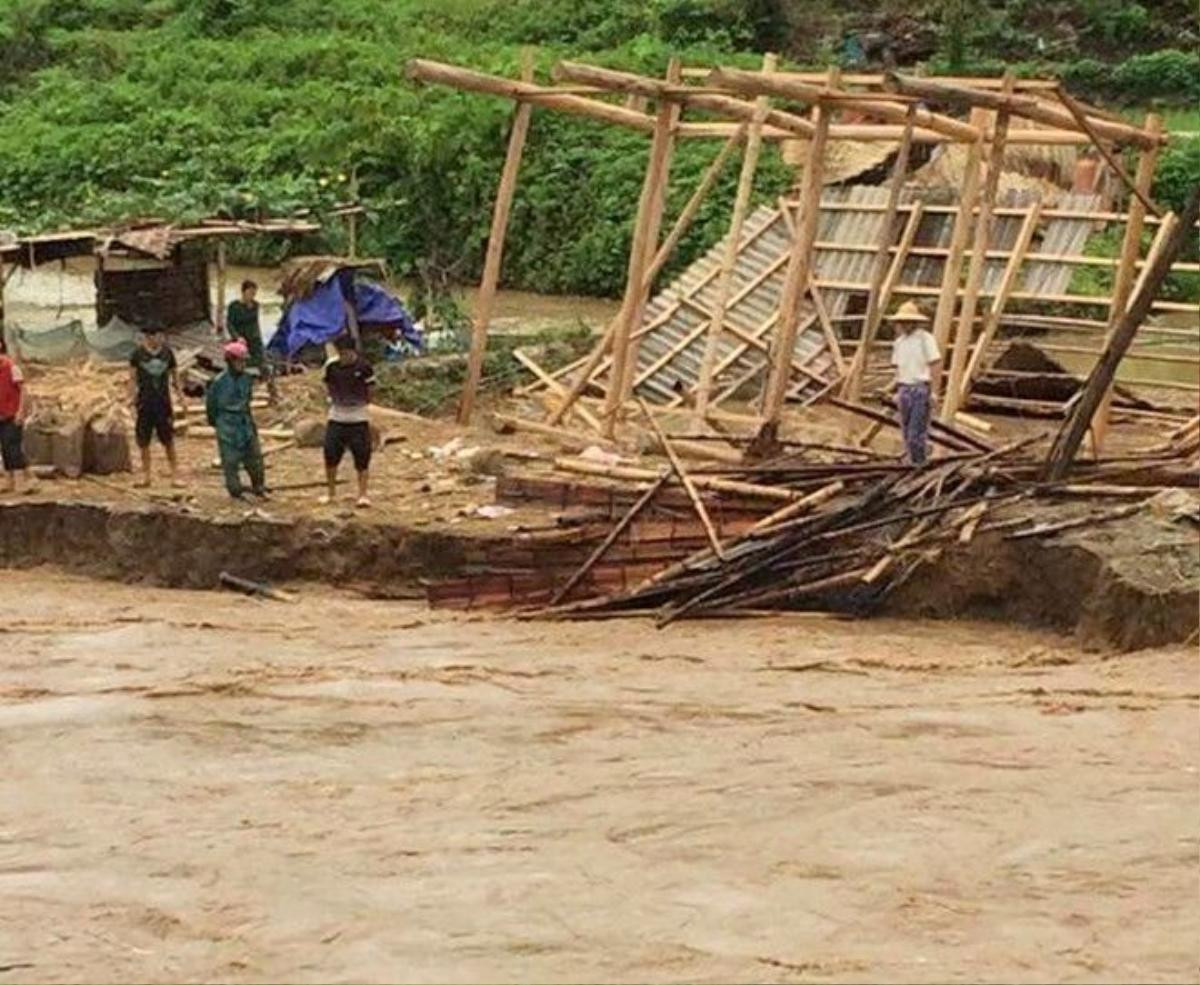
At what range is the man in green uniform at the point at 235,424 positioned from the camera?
51.3 feet

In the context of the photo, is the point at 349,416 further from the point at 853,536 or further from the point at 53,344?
the point at 53,344

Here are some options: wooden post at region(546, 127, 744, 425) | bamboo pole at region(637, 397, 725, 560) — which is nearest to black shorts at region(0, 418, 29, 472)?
wooden post at region(546, 127, 744, 425)

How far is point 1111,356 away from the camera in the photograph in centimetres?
1388

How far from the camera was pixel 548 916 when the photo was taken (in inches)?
300

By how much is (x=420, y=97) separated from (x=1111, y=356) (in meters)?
24.4

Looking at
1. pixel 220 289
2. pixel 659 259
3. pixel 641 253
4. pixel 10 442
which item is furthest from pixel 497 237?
pixel 220 289

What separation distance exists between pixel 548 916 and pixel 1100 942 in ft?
5.99

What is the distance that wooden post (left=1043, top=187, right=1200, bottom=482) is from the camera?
13.5 m

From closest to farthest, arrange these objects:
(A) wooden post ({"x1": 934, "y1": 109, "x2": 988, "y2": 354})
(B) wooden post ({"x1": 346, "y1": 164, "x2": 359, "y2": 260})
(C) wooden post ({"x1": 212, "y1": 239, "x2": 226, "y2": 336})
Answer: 1. (A) wooden post ({"x1": 934, "y1": 109, "x2": 988, "y2": 354})
2. (C) wooden post ({"x1": 212, "y1": 239, "x2": 226, "y2": 336})
3. (B) wooden post ({"x1": 346, "y1": 164, "x2": 359, "y2": 260})

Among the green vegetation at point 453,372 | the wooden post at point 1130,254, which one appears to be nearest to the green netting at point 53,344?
the green vegetation at point 453,372

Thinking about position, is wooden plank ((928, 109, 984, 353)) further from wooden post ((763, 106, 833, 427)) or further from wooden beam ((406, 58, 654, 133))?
wooden beam ((406, 58, 654, 133))

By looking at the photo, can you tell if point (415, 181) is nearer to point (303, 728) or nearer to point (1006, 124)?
point (1006, 124)

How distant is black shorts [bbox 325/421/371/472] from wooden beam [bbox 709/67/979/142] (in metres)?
3.41

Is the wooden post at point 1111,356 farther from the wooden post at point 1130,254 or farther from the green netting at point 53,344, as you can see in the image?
the green netting at point 53,344
